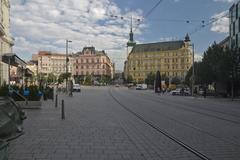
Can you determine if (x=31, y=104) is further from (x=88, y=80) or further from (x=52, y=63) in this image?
(x=88, y=80)

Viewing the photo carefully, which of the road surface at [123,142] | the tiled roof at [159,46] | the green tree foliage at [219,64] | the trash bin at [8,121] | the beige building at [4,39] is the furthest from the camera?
the tiled roof at [159,46]

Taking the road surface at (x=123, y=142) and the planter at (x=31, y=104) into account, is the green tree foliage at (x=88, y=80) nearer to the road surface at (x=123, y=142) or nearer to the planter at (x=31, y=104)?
the planter at (x=31, y=104)

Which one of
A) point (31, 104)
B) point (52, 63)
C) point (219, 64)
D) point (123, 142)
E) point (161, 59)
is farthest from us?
point (161, 59)

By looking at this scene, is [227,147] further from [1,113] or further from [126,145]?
[1,113]

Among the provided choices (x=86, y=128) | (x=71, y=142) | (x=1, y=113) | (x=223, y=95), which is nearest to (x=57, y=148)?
(x=71, y=142)

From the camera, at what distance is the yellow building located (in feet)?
474

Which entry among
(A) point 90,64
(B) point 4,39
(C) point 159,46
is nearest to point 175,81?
(C) point 159,46

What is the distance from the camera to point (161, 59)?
15312cm

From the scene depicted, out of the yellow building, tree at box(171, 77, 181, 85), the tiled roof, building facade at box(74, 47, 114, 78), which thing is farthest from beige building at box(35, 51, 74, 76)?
tree at box(171, 77, 181, 85)

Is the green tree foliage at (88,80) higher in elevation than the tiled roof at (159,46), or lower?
lower

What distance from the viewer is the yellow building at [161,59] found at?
145 metres

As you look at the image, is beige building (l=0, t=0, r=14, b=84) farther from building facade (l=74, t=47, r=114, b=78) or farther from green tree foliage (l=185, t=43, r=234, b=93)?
building facade (l=74, t=47, r=114, b=78)

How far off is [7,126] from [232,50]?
49.3m

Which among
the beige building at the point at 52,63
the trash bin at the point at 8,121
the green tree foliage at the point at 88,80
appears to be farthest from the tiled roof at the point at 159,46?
the trash bin at the point at 8,121
